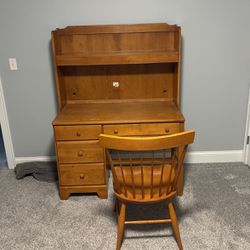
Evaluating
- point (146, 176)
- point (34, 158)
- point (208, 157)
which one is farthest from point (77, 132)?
point (208, 157)

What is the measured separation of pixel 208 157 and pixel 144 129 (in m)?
1.00

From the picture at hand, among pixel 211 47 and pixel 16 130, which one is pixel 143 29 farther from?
pixel 16 130

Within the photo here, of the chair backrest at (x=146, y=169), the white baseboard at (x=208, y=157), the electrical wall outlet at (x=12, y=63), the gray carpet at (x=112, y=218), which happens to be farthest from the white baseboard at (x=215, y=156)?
the electrical wall outlet at (x=12, y=63)

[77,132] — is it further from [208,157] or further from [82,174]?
[208,157]

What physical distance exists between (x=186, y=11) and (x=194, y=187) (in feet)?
4.70

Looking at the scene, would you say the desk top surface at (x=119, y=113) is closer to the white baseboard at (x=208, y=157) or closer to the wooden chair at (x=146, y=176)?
the wooden chair at (x=146, y=176)

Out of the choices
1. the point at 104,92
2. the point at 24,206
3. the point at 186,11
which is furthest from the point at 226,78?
the point at 24,206

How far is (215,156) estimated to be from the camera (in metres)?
2.85

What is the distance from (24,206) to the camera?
7.57 ft

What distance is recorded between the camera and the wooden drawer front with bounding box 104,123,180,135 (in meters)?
2.13

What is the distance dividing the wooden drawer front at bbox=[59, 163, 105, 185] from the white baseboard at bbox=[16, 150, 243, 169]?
0.62 metres

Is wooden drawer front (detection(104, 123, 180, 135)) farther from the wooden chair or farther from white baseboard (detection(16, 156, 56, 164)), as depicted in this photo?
white baseboard (detection(16, 156, 56, 164))

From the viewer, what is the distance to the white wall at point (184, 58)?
2.40 m

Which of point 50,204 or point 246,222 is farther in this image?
point 50,204
